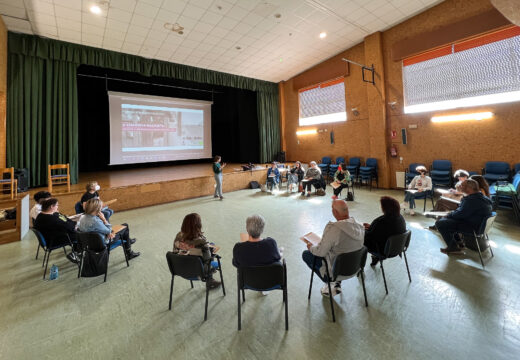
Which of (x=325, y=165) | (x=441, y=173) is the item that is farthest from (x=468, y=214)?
(x=325, y=165)

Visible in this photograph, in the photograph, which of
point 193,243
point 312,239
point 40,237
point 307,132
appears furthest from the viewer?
point 307,132

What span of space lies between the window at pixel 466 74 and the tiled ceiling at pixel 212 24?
4.48 feet

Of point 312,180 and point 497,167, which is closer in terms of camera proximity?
point 497,167

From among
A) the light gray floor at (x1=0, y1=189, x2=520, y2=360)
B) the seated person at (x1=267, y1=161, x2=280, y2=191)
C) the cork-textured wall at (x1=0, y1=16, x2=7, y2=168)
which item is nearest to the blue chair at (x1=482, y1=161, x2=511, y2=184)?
the light gray floor at (x1=0, y1=189, x2=520, y2=360)

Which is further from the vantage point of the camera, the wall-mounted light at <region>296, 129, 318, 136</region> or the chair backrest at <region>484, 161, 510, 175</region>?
the wall-mounted light at <region>296, 129, 318, 136</region>

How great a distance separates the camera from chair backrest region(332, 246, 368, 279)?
6.45 ft

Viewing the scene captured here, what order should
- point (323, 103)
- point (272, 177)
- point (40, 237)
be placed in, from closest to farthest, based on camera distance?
1. point (40, 237)
2. point (272, 177)
3. point (323, 103)

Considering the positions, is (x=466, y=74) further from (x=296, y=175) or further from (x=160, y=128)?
(x=160, y=128)

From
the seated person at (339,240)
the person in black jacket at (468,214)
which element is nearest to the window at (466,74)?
the person in black jacket at (468,214)

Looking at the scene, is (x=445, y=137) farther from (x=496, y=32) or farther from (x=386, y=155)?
(x=496, y=32)

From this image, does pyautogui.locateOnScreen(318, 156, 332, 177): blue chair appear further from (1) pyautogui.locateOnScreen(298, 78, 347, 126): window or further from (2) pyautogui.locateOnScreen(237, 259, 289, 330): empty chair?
(2) pyautogui.locateOnScreen(237, 259, 289, 330): empty chair

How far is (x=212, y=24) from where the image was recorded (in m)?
6.02

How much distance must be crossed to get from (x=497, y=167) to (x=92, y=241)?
774cm

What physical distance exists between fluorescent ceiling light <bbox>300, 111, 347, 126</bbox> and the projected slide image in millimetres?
4273
